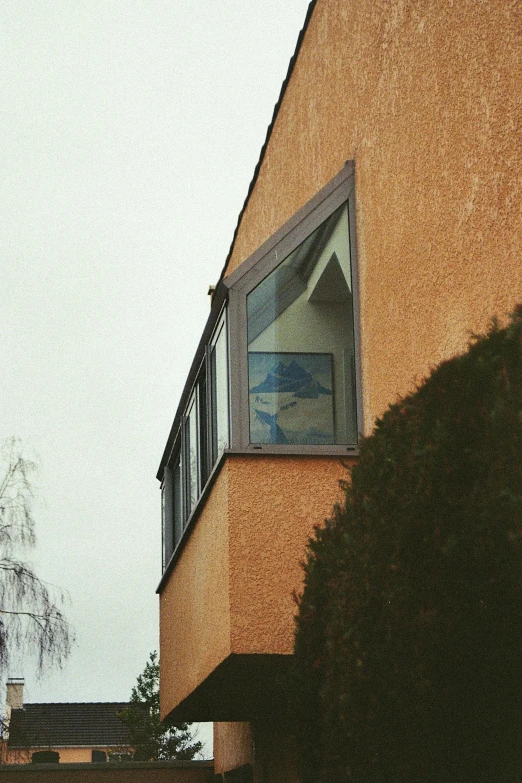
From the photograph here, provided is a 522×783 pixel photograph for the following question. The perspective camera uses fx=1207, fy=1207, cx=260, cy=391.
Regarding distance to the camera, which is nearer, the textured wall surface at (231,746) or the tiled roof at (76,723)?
the textured wall surface at (231,746)

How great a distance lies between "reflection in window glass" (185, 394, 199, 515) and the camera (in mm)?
10930

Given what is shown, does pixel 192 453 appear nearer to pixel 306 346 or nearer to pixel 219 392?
pixel 219 392

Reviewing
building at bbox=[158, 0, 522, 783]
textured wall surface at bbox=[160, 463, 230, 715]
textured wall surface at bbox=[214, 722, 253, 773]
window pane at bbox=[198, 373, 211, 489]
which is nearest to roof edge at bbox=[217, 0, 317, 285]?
building at bbox=[158, 0, 522, 783]

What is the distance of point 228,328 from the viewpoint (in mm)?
8883

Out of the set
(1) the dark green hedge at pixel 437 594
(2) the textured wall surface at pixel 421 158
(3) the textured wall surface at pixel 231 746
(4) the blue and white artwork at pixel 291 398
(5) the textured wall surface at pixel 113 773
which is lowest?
(5) the textured wall surface at pixel 113 773

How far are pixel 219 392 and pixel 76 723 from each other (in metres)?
51.3

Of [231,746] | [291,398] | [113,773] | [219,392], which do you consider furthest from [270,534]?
[113,773]

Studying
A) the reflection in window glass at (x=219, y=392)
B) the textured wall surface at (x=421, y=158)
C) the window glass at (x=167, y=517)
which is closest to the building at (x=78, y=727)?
the window glass at (x=167, y=517)

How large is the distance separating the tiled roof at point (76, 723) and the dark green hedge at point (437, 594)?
52.2 metres

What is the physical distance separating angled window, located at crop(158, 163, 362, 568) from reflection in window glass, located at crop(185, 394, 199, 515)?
1.35 m

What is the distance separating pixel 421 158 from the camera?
7.16 meters

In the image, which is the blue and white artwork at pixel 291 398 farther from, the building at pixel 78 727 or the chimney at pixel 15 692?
the building at pixel 78 727

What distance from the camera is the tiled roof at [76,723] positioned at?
55.8 meters

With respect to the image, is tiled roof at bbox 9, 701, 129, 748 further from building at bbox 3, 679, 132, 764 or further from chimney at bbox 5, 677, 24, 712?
chimney at bbox 5, 677, 24, 712
